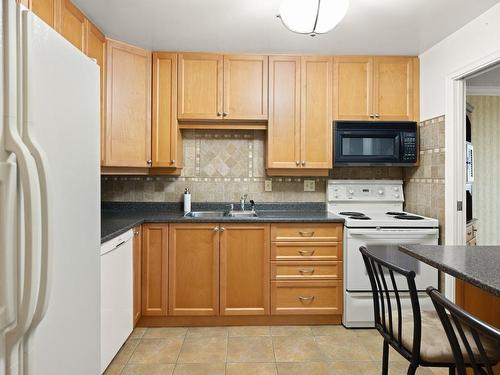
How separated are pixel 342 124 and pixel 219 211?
4.53 ft

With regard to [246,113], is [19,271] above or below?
below

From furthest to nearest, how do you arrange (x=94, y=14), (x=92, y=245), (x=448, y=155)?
(x=448, y=155)
(x=94, y=14)
(x=92, y=245)

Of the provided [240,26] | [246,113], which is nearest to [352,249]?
[246,113]

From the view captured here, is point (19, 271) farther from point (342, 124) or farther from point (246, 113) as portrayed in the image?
point (342, 124)

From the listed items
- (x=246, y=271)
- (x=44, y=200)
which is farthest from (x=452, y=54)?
(x=44, y=200)

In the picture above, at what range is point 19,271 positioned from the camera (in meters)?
0.86

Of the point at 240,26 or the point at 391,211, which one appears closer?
the point at 240,26

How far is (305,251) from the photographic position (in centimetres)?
266

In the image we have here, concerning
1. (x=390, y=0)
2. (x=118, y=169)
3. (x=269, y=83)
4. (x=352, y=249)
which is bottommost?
(x=352, y=249)

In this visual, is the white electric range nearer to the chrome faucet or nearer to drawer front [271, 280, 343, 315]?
drawer front [271, 280, 343, 315]

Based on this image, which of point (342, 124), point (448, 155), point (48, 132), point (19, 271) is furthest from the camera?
point (342, 124)

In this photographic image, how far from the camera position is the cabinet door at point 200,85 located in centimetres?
286

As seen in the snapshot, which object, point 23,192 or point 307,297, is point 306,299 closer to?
point 307,297

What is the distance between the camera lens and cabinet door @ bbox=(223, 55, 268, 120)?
2.87 metres
